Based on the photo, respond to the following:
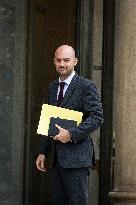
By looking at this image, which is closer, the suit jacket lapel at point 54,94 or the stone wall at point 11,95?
the suit jacket lapel at point 54,94

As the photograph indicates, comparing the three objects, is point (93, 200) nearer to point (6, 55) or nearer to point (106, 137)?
point (106, 137)

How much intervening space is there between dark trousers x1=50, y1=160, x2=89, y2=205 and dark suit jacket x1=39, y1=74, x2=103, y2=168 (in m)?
0.07

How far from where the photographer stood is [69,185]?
536 centimetres

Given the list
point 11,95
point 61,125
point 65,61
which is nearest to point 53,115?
point 61,125

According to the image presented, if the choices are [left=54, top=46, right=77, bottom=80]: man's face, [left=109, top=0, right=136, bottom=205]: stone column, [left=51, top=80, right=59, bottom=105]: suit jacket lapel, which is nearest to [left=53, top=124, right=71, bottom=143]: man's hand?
[left=51, top=80, right=59, bottom=105]: suit jacket lapel

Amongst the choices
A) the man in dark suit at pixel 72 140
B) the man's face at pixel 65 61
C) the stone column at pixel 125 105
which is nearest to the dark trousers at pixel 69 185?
the man in dark suit at pixel 72 140

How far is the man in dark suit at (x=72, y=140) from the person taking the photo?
209 inches

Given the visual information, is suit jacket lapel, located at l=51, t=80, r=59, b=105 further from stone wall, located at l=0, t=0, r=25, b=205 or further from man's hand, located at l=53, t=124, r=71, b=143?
stone wall, located at l=0, t=0, r=25, b=205

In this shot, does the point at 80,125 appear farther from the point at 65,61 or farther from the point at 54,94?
the point at 65,61

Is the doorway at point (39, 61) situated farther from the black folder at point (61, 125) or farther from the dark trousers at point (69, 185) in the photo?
the black folder at point (61, 125)

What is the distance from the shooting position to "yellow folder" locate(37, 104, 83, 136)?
17.5 feet

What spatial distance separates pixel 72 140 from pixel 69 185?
379mm

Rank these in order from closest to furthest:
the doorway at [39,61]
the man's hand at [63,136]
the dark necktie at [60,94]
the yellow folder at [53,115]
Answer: the man's hand at [63,136]
the yellow folder at [53,115]
the dark necktie at [60,94]
the doorway at [39,61]

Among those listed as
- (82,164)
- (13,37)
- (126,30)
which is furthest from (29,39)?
(82,164)
